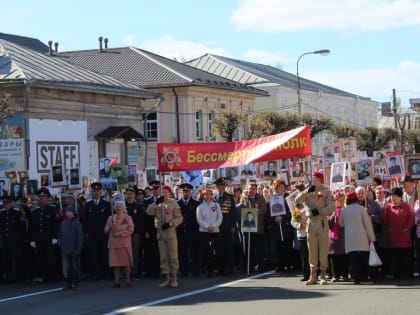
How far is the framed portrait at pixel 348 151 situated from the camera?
22234 mm

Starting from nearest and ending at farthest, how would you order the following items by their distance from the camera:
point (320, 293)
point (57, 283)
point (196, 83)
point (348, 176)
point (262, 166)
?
point (320, 293)
point (57, 283)
point (348, 176)
point (262, 166)
point (196, 83)

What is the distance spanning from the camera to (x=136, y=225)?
18062 millimetres

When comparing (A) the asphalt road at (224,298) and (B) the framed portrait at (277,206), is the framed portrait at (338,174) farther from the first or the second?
(A) the asphalt road at (224,298)

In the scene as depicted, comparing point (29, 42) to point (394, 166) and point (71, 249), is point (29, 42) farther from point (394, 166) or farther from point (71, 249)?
point (71, 249)

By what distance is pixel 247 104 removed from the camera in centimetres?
5897

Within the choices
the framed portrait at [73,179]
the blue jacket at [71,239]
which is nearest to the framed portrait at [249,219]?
the blue jacket at [71,239]

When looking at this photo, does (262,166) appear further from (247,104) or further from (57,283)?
(247,104)

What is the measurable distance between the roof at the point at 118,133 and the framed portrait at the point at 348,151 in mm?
16420

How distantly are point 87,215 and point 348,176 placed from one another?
20.6 ft

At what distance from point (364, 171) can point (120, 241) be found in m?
7.21

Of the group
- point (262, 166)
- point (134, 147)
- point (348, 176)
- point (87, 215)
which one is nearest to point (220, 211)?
point (87, 215)

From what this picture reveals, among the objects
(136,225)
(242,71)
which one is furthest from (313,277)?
(242,71)

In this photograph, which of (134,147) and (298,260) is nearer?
(298,260)

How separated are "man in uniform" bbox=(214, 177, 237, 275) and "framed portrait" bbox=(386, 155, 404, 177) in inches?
166
